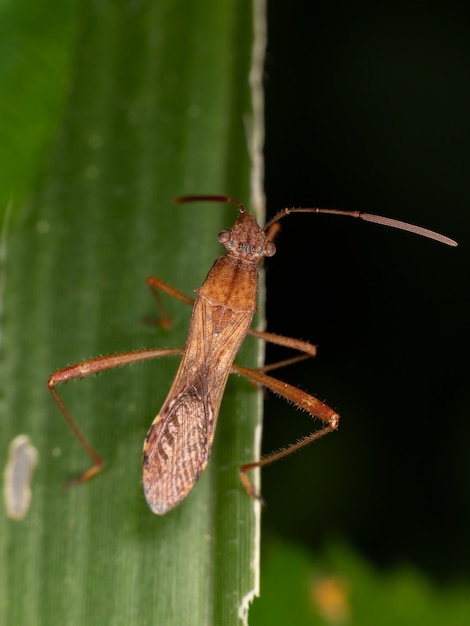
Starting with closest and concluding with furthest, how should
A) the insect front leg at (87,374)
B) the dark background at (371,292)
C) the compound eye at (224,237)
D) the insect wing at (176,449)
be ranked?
the insect wing at (176,449), the insect front leg at (87,374), the compound eye at (224,237), the dark background at (371,292)

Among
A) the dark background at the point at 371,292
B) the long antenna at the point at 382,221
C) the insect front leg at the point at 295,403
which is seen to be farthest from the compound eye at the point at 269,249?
the insect front leg at the point at 295,403

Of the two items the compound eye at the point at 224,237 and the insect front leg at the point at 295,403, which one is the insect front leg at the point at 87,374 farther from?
the compound eye at the point at 224,237

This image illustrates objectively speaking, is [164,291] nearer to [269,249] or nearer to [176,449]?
[269,249]

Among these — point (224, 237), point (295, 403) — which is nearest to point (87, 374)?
point (224, 237)

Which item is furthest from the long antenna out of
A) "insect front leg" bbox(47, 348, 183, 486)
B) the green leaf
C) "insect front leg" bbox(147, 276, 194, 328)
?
"insect front leg" bbox(47, 348, 183, 486)

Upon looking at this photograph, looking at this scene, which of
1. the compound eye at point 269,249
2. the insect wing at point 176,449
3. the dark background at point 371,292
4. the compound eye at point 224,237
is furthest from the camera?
the dark background at point 371,292

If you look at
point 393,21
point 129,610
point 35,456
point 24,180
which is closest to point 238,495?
point 129,610
